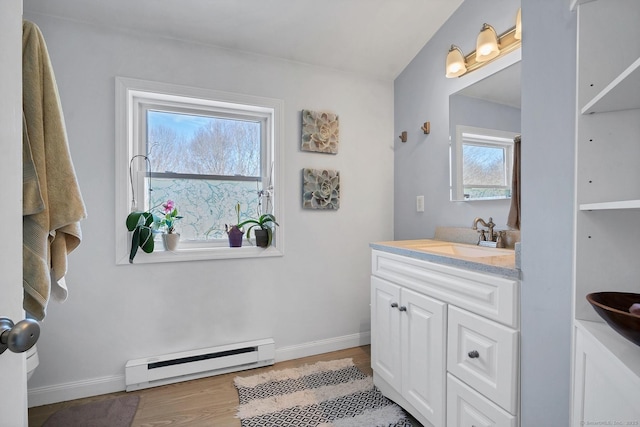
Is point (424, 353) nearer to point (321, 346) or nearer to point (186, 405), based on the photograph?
point (321, 346)

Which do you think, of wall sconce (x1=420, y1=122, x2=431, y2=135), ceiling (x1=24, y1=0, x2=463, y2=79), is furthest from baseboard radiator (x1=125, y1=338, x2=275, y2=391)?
ceiling (x1=24, y1=0, x2=463, y2=79)

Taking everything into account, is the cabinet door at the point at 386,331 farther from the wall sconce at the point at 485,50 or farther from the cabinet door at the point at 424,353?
the wall sconce at the point at 485,50

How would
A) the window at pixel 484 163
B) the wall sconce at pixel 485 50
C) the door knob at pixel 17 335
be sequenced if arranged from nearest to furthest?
1. the door knob at pixel 17 335
2. the wall sconce at pixel 485 50
3. the window at pixel 484 163

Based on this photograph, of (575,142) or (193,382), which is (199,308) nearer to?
(193,382)

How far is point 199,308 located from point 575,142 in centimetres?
206

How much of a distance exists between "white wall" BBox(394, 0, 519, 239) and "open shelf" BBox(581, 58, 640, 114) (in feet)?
2.97

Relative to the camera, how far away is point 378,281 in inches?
68.3

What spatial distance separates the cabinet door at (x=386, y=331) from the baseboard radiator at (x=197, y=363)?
0.76 m

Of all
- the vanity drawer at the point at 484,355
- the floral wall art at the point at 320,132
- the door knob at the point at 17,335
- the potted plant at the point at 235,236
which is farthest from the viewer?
the floral wall art at the point at 320,132

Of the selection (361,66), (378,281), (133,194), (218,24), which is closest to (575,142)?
(378,281)

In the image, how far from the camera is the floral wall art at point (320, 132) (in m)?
2.17

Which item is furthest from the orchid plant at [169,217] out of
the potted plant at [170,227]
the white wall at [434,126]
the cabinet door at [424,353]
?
the white wall at [434,126]

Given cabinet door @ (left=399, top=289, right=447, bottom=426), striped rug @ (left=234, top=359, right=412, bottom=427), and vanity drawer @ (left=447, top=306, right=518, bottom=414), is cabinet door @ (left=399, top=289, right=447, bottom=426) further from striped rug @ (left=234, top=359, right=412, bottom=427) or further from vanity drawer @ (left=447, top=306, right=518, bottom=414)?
striped rug @ (left=234, top=359, right=412, bottom=427)

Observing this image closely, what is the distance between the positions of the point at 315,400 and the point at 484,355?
1.02 metres
